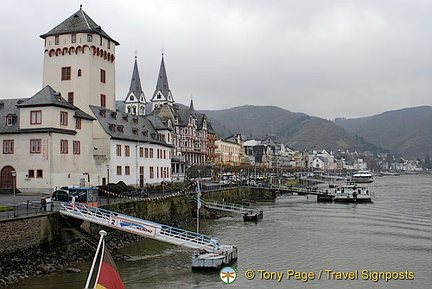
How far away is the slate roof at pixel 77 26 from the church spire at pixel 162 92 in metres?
71.4

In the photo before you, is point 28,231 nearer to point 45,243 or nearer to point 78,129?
point 45,243

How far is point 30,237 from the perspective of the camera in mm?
30344

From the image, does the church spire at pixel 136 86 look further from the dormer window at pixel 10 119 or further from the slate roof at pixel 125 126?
the dormer window at pixel 10 119

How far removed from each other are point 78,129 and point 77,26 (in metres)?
16.8

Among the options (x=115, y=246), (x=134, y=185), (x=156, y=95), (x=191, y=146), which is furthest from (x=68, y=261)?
(x=156, y=95)

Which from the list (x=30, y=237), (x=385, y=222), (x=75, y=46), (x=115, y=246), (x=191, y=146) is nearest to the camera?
(x=30, y=237)

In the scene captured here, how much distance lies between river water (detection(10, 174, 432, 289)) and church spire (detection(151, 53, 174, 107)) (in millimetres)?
82183

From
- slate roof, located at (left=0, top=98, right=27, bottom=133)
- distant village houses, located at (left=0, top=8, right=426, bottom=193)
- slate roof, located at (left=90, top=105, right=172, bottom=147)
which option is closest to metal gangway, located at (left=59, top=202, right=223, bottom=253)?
distant village houses, located at (left=0, top=8, right=426, bottom=193)

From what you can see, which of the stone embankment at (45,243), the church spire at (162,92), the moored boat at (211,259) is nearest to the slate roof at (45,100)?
the stone embankment at (45,243)

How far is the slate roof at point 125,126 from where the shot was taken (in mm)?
60969

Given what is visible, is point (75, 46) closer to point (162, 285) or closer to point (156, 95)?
point (162, 285)

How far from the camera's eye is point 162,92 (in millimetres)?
137375

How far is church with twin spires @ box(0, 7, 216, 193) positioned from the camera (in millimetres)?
48688

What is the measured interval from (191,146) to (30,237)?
80.7 m
